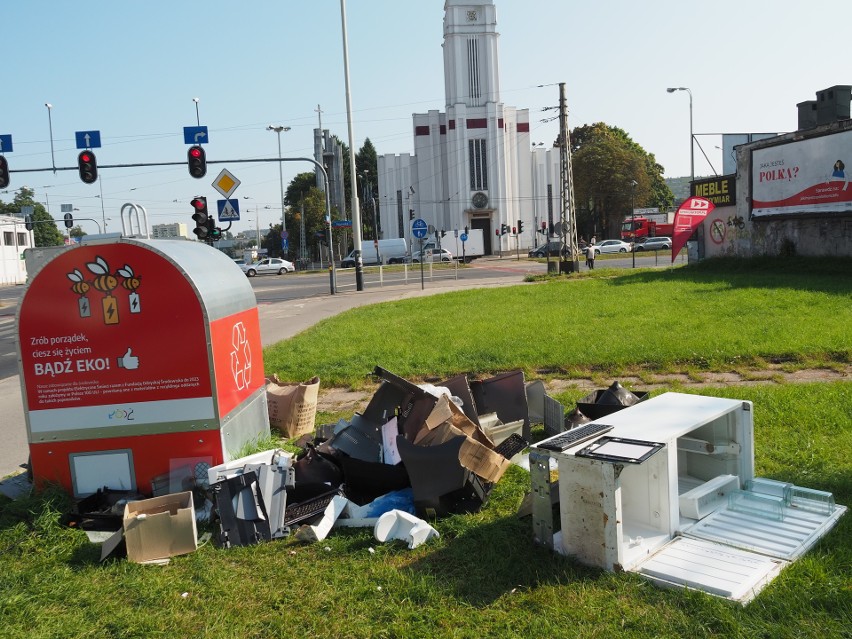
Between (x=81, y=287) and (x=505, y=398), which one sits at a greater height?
(x=81, y=287)

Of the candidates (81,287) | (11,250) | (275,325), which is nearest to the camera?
(81,287)

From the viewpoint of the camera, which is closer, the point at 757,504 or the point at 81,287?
the point at 757,504

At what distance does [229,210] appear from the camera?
22.5 metres

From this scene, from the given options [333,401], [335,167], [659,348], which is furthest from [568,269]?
[335,167]

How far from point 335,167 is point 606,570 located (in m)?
79.7

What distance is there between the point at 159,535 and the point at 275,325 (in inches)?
571

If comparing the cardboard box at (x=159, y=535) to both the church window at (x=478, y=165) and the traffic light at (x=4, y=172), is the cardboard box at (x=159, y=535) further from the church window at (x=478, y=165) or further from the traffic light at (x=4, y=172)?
the church window at (x=478, y=165)

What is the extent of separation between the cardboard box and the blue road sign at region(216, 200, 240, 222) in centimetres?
1857

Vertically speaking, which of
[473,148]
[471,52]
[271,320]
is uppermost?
[471,52]

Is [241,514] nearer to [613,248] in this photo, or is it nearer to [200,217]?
[200,217]

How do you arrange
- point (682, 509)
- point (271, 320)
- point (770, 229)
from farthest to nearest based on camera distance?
point (770, 229)
point (271, 320)
point (682, 509)

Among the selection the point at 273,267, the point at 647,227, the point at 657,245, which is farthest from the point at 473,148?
the point at 273,267

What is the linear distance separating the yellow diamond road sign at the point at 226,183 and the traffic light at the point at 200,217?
3.90ft

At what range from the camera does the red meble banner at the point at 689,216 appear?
87.3 feet
